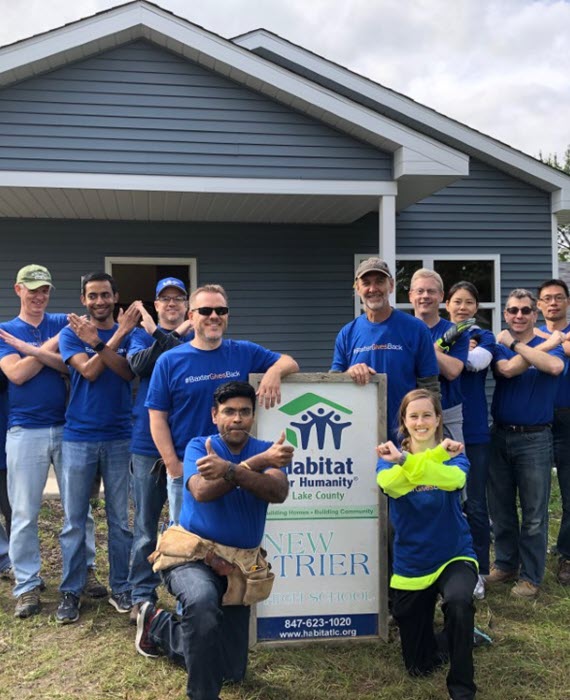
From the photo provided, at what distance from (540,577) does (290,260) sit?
5387mm

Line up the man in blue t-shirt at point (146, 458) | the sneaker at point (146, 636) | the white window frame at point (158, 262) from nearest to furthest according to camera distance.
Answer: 1. the sneaker at point (146, 636)
2. the man in blue t-shirt at point (146, 458)
3. the white window frame at point (158, 262)

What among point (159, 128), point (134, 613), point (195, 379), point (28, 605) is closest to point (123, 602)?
point (134, 613)

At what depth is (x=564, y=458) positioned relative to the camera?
441cm

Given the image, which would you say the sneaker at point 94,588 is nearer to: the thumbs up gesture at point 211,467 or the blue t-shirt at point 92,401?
the blue t-shirt at point 92,401

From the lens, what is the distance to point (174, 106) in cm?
673

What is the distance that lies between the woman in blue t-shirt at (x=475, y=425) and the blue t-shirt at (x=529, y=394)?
5.4 inches

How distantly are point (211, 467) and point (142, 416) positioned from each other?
3.67ft

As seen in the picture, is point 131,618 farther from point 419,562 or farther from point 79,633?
point 419,562

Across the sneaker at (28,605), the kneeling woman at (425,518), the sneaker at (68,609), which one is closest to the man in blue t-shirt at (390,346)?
the kneeling woman at (425,518)

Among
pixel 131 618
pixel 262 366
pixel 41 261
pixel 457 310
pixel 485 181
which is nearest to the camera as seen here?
pixel 262 366

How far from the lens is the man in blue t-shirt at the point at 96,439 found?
366 cm

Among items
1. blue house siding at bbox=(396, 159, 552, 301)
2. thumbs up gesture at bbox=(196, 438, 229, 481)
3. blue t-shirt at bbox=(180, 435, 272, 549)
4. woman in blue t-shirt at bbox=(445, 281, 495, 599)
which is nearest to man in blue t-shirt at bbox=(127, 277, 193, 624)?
blue t-shirt at bbox=(180, 435, 272, 549)

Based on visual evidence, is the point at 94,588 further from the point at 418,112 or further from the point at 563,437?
the point at 418,112

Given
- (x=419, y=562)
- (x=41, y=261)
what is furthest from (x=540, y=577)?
(x=41, y=261)
